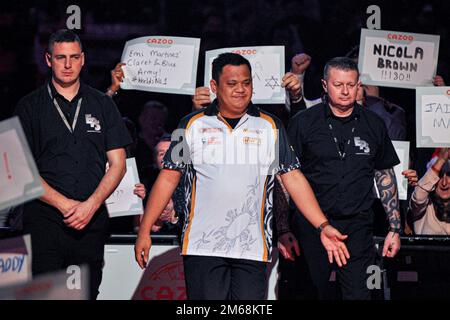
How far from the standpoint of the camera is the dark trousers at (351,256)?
21.6ft

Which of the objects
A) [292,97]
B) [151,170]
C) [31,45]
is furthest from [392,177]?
[31,45]

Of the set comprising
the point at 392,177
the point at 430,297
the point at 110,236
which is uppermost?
the point at 392,177

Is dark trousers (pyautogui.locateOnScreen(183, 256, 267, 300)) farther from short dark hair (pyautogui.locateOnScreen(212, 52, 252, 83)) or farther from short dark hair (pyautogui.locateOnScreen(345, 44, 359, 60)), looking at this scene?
short dark hair (pyautogui.locateOnScreen(345, 44, 359, 60))

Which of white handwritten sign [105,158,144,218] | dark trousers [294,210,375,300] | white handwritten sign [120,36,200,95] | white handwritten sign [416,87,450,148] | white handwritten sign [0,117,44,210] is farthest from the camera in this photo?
white handwritten sign [120,36,200,95]

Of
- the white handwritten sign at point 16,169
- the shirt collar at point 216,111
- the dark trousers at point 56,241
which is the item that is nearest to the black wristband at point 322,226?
the shirt collar at point 216,111

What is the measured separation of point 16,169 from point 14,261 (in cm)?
76

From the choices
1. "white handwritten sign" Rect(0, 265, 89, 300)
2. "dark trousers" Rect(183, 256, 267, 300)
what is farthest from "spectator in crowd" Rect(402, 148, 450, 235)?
"white handwritten sign" Rect(0, 265, 89, 300)

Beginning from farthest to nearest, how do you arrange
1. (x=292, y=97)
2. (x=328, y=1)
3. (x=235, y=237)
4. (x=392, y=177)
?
(x=328, y=1) → (x=292, y=97) → (x=392, y=177) → (x=235, y=237)

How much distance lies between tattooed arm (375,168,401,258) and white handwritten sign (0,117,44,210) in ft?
8.02

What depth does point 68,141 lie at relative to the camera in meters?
6.41

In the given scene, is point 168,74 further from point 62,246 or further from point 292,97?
point 62,246

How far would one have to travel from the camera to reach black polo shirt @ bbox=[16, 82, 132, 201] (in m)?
6.39

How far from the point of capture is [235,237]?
19.8ft

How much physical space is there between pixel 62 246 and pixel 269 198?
1.46m
